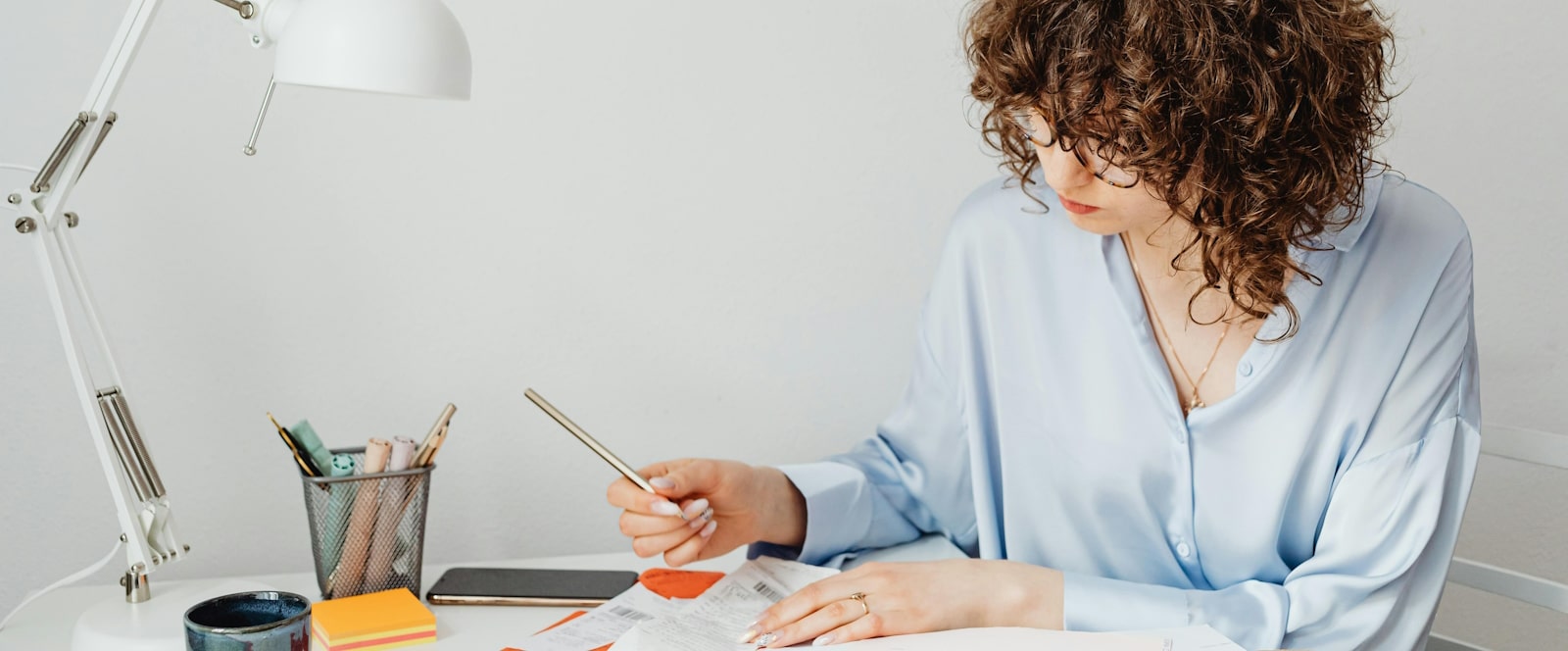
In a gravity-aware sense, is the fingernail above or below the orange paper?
above

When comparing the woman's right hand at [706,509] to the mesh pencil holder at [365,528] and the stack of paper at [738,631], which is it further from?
the mesh pencil holder at [365,528]

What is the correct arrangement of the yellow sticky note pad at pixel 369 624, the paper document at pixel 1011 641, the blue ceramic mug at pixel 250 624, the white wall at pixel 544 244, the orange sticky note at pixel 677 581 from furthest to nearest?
the white wall at pixel 544 244
the orange sticky note at pixel 677 581
the yellow sticky note pad at pixel 369 624
the paper document at pixel 1011 641
the blue ceramic mug at pixel 250 624

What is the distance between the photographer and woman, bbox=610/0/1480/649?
2.93 feet

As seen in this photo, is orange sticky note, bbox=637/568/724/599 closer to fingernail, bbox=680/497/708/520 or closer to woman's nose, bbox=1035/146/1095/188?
fingernail, bbox=680/497/708/520

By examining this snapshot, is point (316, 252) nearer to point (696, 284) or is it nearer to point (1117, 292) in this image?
point (696, 284)

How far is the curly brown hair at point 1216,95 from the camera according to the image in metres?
0.86

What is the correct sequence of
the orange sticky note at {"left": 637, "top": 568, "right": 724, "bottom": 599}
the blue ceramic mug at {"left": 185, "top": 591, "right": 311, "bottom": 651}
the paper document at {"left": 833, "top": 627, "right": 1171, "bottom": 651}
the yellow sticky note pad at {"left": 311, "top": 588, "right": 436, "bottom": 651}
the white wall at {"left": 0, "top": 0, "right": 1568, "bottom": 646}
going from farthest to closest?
the white wall at {"left": 0, "top": 0, "right": 1568, "bottom": 646}
the orange sticky note at {"left": 637, "top": 568, "right": 724, "bottom": 599}
the yellow sticky note pad at {"left": 311, "top": 588, "right": 436, "bottom": 651}
the paper document at {"left": 833, "top": 627, "right": 1171, "bottom": 651}
the blue ceramic mug at {"left": 185, "top": 591, "right": 311, "bottom": 651}

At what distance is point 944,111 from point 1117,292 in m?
0.42

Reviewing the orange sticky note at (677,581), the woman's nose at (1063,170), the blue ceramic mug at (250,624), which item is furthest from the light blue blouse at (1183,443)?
the blue ceramic mug at (250,624)

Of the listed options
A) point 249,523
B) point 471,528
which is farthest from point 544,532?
point 249,523

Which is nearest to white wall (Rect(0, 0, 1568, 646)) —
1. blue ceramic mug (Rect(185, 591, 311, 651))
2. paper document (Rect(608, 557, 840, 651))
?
paper document (Rect(608, 557, 840, 651))

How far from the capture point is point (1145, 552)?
1.15m

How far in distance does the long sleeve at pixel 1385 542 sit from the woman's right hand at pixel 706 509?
0.28 meters

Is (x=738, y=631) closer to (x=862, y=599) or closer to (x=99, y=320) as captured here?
(x=862, y=599)
